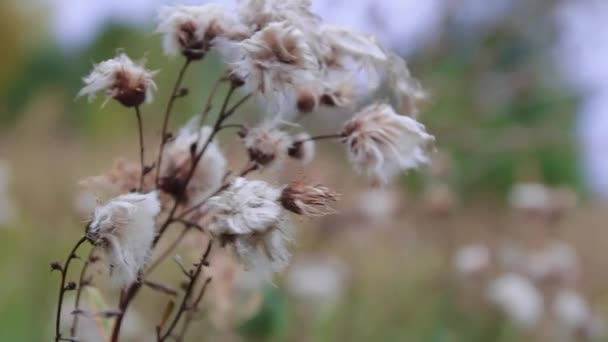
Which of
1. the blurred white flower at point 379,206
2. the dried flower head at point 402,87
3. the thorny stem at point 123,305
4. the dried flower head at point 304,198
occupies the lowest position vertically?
the thorny stem at point 123,305

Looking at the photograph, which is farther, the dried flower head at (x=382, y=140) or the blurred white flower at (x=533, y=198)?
the blurred white flower at (x=533, y=198)

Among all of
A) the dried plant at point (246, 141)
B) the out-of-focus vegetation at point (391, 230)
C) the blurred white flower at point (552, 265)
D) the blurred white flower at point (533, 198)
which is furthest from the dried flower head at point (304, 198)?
the blurred white flower at point (552, 265)

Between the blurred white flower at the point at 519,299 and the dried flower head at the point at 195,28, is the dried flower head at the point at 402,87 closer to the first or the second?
the dried flower head at the point at 195,28

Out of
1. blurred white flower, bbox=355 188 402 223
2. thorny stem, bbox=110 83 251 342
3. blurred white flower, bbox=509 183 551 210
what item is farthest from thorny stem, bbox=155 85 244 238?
blurred white flower, bbox=355 188 402 223

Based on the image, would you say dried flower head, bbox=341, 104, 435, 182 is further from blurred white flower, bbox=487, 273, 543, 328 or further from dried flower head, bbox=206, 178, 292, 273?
blurred white flower, bbox=487, 273, 543, 328

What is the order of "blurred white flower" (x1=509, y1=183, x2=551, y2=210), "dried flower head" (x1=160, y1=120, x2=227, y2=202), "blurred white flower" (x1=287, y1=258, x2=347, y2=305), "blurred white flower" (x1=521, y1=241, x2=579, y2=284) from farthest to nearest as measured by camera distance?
"blurred white flower" (x1=287, y1=258, x2=347, y2=305)
"blurred white flower" (x1=521, y1=241, x2=579, y2=284)
"blurred white flower" (x1=509, y1=183, x2=551, y2=210)
"dried flower head" (x1=160, y1=120, x2=227, y2=202)

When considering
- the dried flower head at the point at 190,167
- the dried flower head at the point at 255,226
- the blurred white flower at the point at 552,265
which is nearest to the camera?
the dried flower head at the point at 255,226

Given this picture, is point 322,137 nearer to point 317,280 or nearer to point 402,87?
point 402,87
